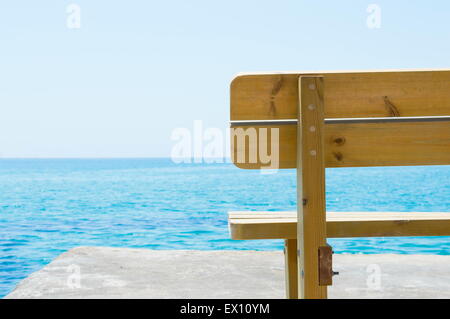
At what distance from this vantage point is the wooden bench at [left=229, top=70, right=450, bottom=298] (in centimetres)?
168

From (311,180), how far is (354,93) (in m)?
0.29

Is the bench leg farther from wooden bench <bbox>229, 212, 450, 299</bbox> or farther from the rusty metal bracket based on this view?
the rusty metal bracket

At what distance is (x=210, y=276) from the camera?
4391 millimetres

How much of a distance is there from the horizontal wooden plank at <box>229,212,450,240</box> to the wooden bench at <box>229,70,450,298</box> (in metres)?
0.06

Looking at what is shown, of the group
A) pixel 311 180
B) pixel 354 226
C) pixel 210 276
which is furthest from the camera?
pixel 210 276

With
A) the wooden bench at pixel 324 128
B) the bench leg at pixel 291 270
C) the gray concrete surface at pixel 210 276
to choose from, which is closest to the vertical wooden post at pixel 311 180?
the wooden bench at pixel 324 128

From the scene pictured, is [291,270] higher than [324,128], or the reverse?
[324,128]

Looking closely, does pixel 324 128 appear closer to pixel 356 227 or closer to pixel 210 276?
pixel 356 227

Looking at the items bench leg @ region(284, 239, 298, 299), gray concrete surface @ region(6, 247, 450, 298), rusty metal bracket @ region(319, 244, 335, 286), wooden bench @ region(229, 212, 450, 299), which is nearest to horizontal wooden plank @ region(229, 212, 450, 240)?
wooden bench @ region(229, 212, 450, 299)

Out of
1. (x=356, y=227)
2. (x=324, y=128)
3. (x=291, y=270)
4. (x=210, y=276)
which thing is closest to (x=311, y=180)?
(x=324, y=128)

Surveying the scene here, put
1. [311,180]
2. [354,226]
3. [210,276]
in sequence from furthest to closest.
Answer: [210,276], [354,226], [311,180]

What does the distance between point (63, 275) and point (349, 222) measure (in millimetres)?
3130
